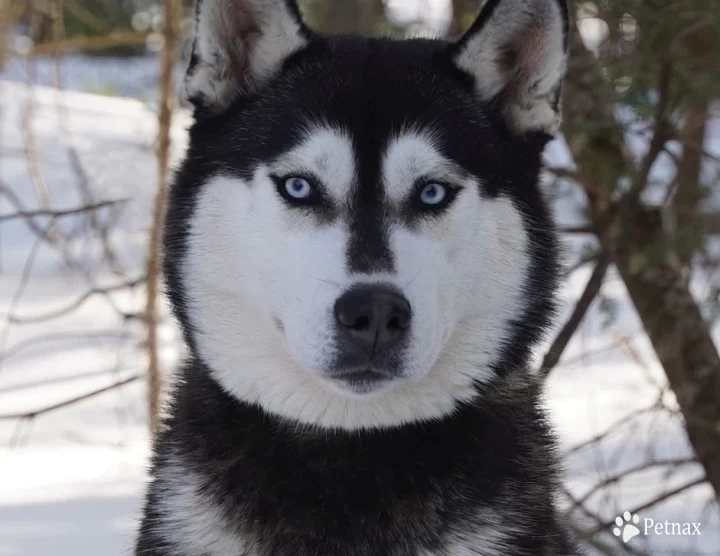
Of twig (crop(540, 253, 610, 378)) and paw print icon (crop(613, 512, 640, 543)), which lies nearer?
paw print icon (crop(613, 512, 640, 543))

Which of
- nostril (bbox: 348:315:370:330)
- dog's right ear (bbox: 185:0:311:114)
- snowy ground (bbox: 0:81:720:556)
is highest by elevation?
dog's right ear (bbox: 185:0:311:114)

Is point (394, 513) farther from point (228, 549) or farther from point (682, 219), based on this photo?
point (682, 219)

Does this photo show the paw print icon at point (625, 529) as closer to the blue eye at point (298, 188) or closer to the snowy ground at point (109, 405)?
the snowy ground at point (109, 405)

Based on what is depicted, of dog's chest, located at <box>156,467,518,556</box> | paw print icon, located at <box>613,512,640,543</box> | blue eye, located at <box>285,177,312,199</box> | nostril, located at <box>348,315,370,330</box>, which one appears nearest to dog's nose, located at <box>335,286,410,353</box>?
nostril, located at <box>348,315,370,330</box>

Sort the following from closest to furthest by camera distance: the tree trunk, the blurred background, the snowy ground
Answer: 1. the blurred background
2. the tree trunk
3. the snowy ground

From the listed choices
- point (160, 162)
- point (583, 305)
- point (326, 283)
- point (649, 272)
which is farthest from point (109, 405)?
point (326, 283)

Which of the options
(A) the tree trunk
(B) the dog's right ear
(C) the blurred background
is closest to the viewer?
(B) the dog's right ear

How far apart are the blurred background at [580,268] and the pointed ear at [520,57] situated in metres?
0.45

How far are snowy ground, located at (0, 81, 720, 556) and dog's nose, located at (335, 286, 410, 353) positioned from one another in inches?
50.0

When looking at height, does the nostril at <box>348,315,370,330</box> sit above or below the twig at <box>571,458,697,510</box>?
above

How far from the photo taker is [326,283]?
2.21m

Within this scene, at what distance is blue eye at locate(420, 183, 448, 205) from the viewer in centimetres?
240

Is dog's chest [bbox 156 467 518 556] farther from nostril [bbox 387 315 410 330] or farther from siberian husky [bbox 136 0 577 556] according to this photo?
nostril [bbox 387 315 410 330]

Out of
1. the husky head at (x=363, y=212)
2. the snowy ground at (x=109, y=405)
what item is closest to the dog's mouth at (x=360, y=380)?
the husky head at (x=363, y=212)
